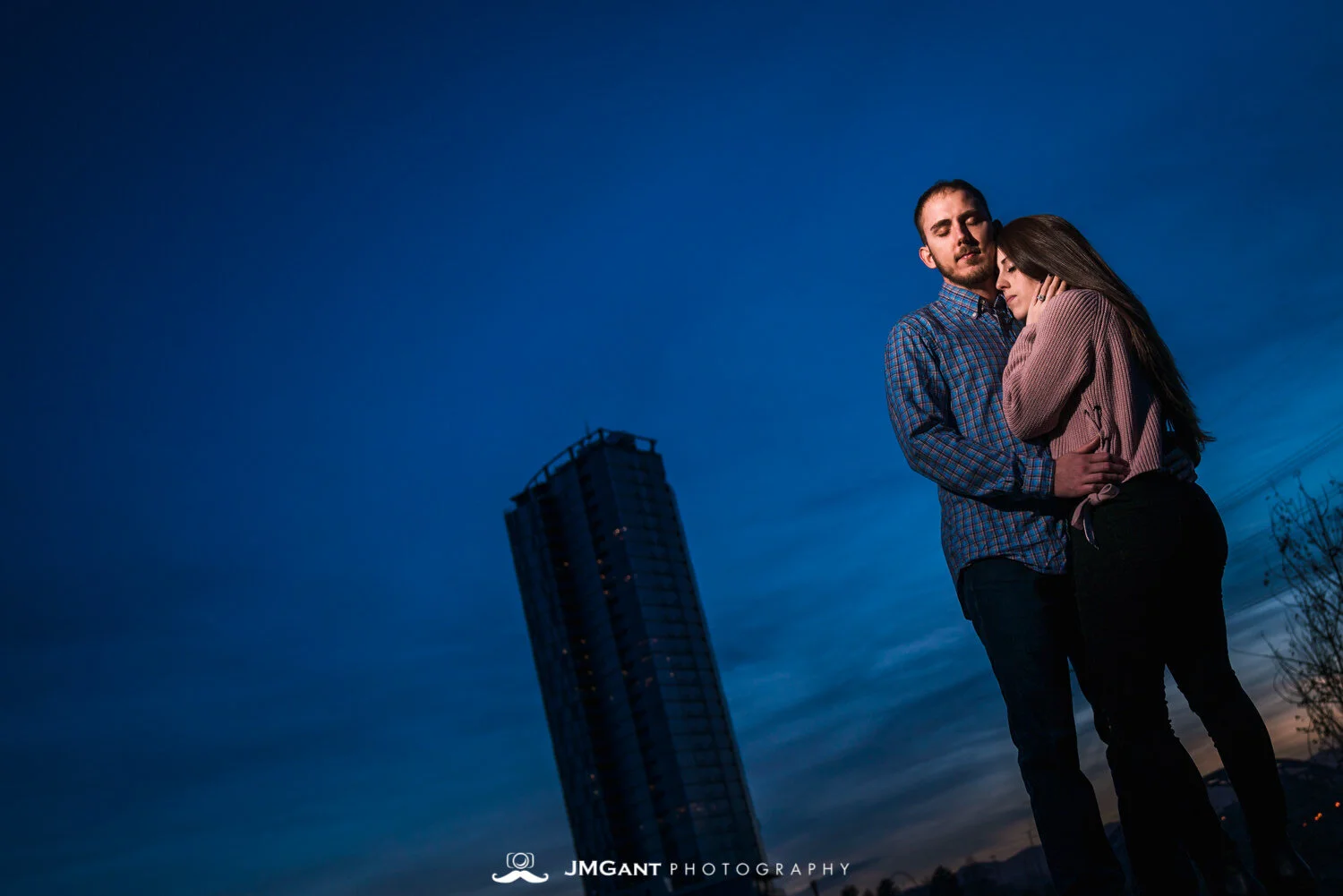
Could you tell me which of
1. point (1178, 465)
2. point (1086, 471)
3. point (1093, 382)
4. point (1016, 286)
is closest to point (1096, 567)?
point (1086, 471)

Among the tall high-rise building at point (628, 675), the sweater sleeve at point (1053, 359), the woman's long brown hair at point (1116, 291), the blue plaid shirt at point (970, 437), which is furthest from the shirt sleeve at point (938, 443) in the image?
the tall high-rise building at point (628, 675)

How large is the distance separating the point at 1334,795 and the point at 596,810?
9358 centimetres

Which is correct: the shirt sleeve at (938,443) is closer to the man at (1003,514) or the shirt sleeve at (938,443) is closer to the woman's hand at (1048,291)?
the man at (1003,514)

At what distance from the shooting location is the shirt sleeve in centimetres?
276

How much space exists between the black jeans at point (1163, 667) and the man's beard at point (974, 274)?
41.0 inches

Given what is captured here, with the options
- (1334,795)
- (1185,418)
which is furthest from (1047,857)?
(1334,795)

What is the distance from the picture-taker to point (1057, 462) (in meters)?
2.67

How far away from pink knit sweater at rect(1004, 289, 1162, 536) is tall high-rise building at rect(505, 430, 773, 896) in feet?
307

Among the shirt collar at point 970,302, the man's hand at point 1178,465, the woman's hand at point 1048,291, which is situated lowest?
the man's hand at point 1178,465

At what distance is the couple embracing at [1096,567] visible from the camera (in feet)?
8.09

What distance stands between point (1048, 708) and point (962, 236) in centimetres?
157

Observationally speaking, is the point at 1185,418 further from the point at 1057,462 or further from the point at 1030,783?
the point at 1030,783

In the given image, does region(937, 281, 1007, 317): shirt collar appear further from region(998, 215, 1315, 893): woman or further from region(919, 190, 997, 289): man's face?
region(998, 215, 1315, 893): woman

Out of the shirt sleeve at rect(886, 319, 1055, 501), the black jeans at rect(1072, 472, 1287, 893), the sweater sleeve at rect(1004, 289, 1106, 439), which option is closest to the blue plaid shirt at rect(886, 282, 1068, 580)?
the shirt sleeve at rect(886, 319, 1055, 501)
